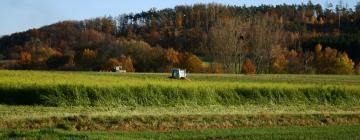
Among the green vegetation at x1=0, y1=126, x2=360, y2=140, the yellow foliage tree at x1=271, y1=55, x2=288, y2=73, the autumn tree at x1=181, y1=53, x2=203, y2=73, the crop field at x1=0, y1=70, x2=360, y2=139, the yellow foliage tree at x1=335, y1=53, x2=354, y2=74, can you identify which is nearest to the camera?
the green vegetation at x1=0, y1=126, x2=360, y2=140

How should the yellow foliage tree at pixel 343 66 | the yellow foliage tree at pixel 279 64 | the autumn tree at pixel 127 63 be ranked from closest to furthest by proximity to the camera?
the autumn tree at pixel 127 63 < the yellow foliage tree at pixel 343 66 < the yellow foliage tree at pixel 279 64

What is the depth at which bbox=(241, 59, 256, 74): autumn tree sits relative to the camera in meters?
108

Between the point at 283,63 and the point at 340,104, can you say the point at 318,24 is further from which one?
the point at 340,104

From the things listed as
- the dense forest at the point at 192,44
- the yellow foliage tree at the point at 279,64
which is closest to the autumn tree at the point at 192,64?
the dense forest at the point at 192,44

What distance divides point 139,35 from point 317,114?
133816mm

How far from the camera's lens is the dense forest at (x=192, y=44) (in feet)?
367

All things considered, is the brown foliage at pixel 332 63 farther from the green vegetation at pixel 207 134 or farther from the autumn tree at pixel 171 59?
the green vegetation at pixel 207 134

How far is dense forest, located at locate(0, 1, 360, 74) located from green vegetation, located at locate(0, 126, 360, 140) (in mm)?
83446

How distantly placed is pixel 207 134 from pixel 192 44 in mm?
126620

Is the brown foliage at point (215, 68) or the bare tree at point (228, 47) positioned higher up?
the bare tree at point (228, 47)

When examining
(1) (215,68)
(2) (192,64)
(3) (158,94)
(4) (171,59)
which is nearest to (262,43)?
(2) (192,64)

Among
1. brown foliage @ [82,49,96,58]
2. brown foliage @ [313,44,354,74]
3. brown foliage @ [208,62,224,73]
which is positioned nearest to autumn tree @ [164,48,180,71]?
brown foliage @ [208,62,224,73]

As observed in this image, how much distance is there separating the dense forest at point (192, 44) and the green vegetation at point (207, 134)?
83446 millimetres

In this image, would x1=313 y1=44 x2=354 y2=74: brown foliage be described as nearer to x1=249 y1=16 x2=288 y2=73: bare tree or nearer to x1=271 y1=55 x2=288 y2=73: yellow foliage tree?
x1=271 y1=55 x2=288 y2=73: yellow foliage tree
